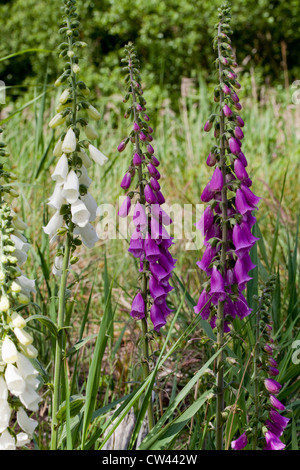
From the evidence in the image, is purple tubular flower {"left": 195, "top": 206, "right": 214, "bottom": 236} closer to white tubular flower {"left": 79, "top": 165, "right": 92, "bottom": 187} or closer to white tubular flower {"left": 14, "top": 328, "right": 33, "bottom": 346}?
white tubular flower {"left": 79, "top": 165, "right": 92, "bottom": 187}

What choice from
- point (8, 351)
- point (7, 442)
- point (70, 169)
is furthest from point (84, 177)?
point (7, 442)

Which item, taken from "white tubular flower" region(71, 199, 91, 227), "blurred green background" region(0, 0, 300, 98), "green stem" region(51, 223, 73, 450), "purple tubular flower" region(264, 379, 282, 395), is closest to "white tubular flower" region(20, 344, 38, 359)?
"green stem" region(51, 223, 73, 450)

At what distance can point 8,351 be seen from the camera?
1211 millimetres

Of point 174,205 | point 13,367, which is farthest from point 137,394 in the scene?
point 174,205

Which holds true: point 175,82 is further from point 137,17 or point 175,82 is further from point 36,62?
point 36,62

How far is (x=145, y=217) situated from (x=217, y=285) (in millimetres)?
341

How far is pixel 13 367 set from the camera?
1231 millimetres

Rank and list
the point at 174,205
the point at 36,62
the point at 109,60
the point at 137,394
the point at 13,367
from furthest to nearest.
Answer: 1. the point at 36,62
2. the point at 109,60
3. the point at 174,205
4. the point at 137,394
5. the point at 13,367

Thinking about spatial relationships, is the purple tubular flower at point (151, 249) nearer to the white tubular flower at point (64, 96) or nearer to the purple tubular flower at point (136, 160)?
the purple tubular flower at point (136, 160)

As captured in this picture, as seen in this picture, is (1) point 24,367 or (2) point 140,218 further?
(2) point 140,218

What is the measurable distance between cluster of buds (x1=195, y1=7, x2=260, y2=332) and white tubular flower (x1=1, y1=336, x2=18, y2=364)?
636 mm

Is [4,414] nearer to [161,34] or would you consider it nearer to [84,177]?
[84,177]

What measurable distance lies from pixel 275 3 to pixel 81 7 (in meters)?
3.98

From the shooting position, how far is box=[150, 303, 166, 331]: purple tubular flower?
6.11 feet
